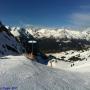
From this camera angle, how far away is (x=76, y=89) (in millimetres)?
15312

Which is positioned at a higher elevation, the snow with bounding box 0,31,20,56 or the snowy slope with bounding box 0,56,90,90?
the snow with bounding box 0,31,20,56

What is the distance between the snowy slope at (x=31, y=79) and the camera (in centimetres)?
1465

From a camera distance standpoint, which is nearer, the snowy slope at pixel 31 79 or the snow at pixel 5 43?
the snowy slope at pixel 31 79

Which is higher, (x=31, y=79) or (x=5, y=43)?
(x=5, y=43)

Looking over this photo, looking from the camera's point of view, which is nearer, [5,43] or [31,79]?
[31,79]

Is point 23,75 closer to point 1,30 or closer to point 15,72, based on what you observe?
point 15,72

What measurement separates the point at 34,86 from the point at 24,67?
10.2 feet

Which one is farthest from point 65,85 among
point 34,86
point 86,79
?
point 86,79

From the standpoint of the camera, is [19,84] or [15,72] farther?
[15,72]

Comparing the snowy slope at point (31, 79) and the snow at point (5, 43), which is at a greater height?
the snow at point (5, 43)

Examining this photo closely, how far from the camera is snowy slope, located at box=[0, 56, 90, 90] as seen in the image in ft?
48.1

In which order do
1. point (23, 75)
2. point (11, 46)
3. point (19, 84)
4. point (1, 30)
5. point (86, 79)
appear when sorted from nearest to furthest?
point (19, 84)
point (23, 75)
point (86, 79)
point (11, 46)
point (1, 30)

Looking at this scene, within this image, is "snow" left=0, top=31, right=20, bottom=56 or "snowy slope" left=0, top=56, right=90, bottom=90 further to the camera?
"snow" left=0, top=31, right=20, bottom=56

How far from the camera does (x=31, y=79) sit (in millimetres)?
15625
